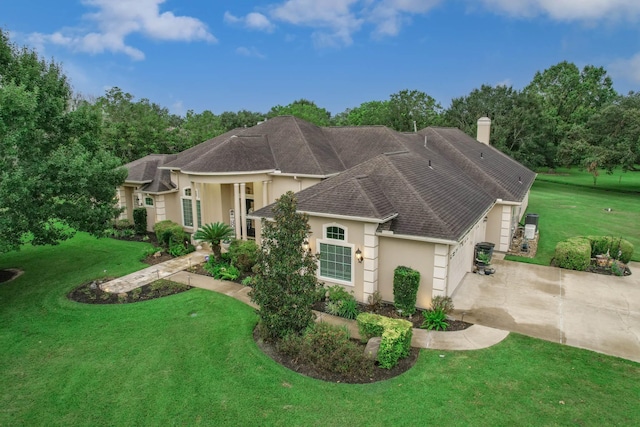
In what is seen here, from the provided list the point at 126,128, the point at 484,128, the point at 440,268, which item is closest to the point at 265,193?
the point at 440,268

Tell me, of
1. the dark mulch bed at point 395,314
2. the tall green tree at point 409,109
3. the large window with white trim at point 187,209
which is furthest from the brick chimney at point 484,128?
the dark mulch bed at point 395,314

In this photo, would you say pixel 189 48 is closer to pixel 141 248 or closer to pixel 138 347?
pixel 141 248

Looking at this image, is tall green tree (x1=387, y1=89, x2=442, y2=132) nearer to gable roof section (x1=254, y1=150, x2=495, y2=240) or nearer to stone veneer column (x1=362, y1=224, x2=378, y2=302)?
gable roof section (x1=254, y1=150, x2=495, y2=240)

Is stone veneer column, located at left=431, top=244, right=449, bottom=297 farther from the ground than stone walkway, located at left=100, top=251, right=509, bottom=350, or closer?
farther from the ground

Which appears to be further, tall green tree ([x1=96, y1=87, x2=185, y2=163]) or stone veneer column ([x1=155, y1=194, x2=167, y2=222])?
tall green tree ([x1=96, y1=87, x2=185, y2=163])

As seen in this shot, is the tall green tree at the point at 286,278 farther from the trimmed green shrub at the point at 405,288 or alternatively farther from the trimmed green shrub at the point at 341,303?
the trimmed green shrub at the point at 405,288

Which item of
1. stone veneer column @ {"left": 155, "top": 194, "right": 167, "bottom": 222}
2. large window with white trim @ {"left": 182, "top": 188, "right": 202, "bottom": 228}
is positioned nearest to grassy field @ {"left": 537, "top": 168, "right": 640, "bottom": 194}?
large window with white trim @ {"left": 182, "top": 188, "right": 202, "bottom": 228}
